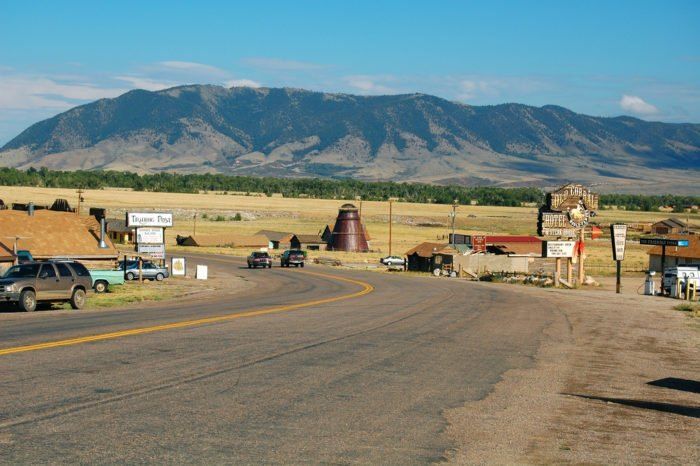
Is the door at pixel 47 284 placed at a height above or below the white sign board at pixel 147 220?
below

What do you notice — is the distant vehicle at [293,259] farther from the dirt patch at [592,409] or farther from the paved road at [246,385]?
the dirt patch at [592,409]

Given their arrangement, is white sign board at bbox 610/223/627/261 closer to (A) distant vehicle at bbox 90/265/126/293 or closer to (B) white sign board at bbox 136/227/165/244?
(A) distant vehicle at bbox 90/265/126/293

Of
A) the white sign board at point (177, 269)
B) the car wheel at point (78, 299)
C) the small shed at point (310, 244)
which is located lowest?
the small shed at point (310, 244)

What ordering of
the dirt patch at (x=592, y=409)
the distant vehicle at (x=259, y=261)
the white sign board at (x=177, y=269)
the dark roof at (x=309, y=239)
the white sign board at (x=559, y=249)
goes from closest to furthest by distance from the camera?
1. the dirt patch at (x=592, y=409)
2. the white sign board at (x=559, y=249)
3. the white sign board at (x=177, y=269)
4. the distant vehicle at (x=259, y=261)
5. the dark roof at (x=309, y=239)

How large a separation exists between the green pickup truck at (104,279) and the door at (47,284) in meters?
13.4

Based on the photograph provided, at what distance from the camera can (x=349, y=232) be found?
122562 mm

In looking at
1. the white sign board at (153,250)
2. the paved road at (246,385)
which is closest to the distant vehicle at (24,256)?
the white sign board at (153,250)

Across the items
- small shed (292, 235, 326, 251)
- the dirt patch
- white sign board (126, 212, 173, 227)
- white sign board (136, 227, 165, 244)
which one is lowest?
small shed (292, 235, 326, 251)

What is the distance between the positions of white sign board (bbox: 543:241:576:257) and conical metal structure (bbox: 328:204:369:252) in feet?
188

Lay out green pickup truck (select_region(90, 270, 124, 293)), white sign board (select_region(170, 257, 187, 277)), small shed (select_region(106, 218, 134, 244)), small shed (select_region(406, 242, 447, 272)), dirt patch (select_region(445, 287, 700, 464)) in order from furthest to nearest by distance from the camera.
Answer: small shed (select_region(106, 218, 134, 244)) → small shed (select_region(406, 242, 447, 272)) → white sign board (select_region(170, 257, 187, 277)) → green pickup truck (select_region(90, 270, 124, 293)) → dirt patch (select_region(445, 287, 700, 464))

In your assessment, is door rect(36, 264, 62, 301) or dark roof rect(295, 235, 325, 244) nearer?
door rect(36, 264, 62, 301)

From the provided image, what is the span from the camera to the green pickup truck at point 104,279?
48281 mm

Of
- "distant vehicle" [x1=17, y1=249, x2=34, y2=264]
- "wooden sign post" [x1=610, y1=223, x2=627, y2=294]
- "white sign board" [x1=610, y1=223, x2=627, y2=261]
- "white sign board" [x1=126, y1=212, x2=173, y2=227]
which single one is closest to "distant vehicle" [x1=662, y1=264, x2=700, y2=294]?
"wooden sign post" [x1=610, y1=223, x2=627, y2=294]

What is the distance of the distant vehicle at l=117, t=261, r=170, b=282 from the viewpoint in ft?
196
